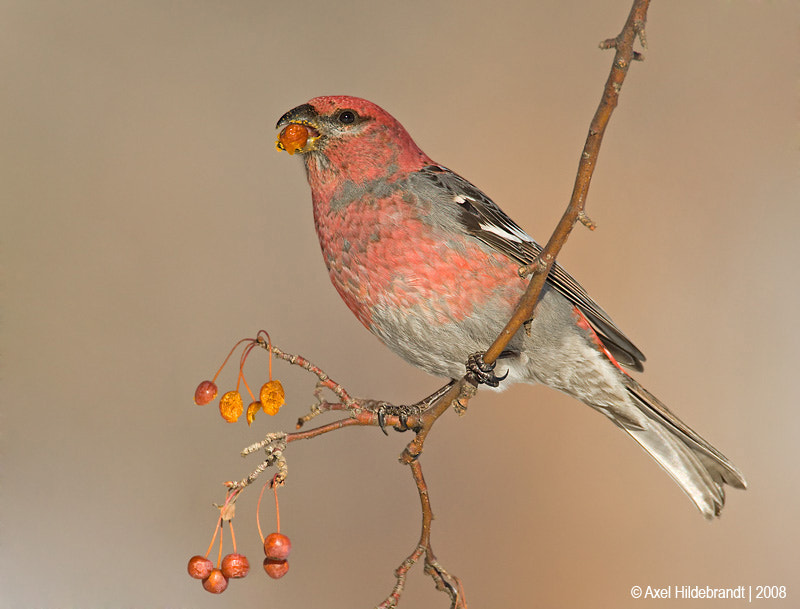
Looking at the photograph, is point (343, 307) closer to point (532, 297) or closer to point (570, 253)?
point (570, 253)

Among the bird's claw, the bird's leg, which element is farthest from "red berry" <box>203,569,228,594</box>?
the bird's claw

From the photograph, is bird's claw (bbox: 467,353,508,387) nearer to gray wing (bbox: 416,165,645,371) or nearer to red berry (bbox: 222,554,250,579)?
gray wing (bbox: 416,165,645,371)

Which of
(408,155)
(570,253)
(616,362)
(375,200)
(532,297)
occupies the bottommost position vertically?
(532,297)

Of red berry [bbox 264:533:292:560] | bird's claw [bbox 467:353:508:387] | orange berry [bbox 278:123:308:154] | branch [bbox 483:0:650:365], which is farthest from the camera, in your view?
orange berry [bbox 278:123:308:154]

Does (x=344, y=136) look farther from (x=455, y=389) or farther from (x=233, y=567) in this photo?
(x=233, y=567)

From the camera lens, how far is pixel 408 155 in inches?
43.1

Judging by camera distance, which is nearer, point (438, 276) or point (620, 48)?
point (620, 48)

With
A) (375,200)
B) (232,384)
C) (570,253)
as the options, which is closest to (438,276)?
(375,200)

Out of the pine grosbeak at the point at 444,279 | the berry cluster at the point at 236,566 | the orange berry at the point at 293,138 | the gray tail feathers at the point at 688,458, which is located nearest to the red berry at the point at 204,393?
the berry cluster at the point at 236,566

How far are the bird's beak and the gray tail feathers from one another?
617 mm

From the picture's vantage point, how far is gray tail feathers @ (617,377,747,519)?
1.03m

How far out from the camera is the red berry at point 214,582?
31.3 inches

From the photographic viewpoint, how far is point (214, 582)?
79 cm

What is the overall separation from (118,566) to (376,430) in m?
0.60
